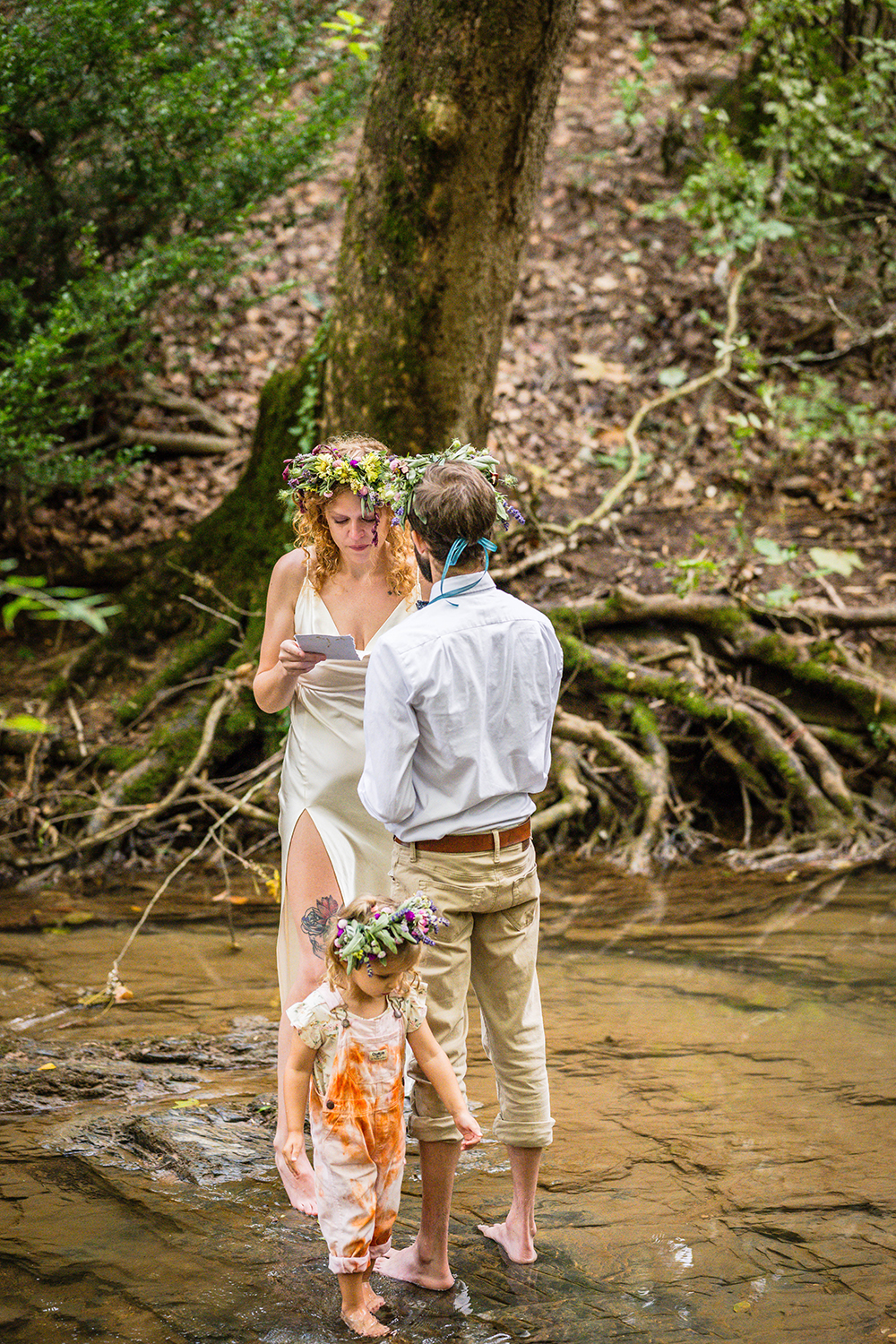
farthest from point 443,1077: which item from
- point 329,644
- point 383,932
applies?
point 329,644

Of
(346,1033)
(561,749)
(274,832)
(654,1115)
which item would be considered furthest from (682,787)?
(346,1033)

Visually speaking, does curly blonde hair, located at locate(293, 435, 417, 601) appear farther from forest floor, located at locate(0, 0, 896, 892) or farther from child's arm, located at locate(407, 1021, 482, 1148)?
forest floor, located at locate(0, 0, 896, 892)

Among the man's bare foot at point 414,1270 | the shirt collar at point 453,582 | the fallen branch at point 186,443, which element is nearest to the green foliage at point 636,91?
the fallen branch at point 186,443

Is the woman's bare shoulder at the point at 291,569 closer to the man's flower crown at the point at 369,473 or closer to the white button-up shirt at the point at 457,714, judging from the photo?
the man's flower crown at the point at 369,473

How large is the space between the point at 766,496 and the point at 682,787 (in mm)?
3231

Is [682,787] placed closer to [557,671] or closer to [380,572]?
[380,572]

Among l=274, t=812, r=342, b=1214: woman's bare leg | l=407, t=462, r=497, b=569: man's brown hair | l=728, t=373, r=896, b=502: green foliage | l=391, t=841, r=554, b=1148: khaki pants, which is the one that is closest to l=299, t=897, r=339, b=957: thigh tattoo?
l=274, t=812, r=342, b=1214: woman's bare leg

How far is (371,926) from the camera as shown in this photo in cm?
264

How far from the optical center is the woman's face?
3.57m

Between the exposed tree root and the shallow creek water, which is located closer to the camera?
the shallow creek water

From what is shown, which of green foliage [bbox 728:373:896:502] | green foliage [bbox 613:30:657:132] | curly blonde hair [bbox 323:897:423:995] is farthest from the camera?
green foliage [bbox 613:30:657:132]

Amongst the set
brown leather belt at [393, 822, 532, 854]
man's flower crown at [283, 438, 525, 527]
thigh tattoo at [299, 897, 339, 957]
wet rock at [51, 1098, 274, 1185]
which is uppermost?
man's flower crown at [283, 438, 525, 527]

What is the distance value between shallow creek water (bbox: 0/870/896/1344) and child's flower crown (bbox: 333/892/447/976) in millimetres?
843

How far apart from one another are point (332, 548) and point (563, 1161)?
2.04 m
